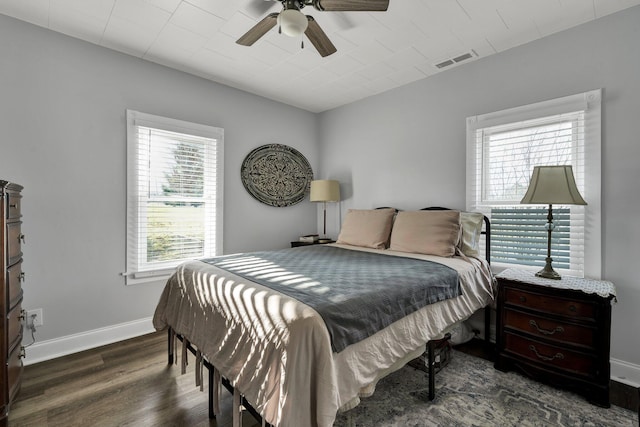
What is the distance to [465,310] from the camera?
7.06 feet

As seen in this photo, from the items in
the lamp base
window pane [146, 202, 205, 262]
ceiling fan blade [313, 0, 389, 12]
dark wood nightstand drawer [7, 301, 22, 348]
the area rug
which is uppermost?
ceiling fan blade [313, 0, 389, 12]

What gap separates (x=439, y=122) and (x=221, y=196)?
2.62 metres

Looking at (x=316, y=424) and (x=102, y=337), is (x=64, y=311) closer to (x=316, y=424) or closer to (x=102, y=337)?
(x=102, y=337)

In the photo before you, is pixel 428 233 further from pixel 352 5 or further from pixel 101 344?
pixel 101 344

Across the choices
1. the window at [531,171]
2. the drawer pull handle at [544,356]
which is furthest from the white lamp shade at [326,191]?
the drawer pull handle at [544,356]

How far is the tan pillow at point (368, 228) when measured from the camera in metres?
3.12

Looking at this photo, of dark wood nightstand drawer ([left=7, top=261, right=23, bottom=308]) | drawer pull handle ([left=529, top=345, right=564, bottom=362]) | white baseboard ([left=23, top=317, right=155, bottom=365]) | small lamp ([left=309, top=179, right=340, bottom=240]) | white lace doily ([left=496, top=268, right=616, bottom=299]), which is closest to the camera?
dark wood nightstand drawer ([left=7, top=261, right=23, bottom=308])

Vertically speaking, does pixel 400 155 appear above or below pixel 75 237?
above

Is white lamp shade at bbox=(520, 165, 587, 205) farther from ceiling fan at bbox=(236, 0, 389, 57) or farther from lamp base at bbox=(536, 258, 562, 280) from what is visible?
ceiling fan at bbox=(236, 0, 389, 57)

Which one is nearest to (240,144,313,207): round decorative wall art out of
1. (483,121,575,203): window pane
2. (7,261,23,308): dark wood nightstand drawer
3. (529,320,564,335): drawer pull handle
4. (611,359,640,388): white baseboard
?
(7,261,23,308): dark wood nightstand drawer

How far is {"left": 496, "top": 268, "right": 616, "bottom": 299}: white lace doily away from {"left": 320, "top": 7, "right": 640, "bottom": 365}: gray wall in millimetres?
268

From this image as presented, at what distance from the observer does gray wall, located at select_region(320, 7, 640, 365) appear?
6.93 ft

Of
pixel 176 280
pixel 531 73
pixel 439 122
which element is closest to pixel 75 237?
pixel 176 280

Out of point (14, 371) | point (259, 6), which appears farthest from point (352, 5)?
point (14, 371)
